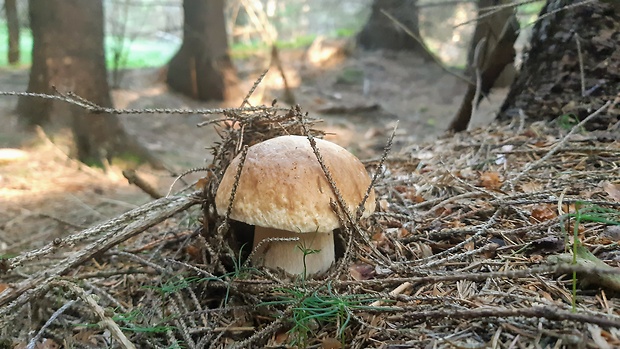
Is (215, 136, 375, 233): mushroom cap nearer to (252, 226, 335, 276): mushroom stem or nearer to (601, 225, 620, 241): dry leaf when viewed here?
(252, 226, 335, 276): mushroom stem

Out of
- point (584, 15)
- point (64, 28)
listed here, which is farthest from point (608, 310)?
point (64, 28)

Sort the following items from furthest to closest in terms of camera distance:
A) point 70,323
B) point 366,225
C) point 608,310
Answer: point 366,225 < point 70,323 < point 608,310

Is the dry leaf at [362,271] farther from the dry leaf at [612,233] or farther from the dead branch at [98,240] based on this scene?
the dry leaf at [612,233]

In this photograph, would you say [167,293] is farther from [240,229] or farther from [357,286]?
[357,286]

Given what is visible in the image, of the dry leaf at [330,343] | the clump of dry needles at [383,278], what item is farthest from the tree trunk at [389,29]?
the dry leaf at [330,343]

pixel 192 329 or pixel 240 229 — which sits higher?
pixel 240 229

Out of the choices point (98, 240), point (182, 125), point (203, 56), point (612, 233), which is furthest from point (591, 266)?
point (203, 56)

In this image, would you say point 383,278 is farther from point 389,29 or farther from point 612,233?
point 389,29
